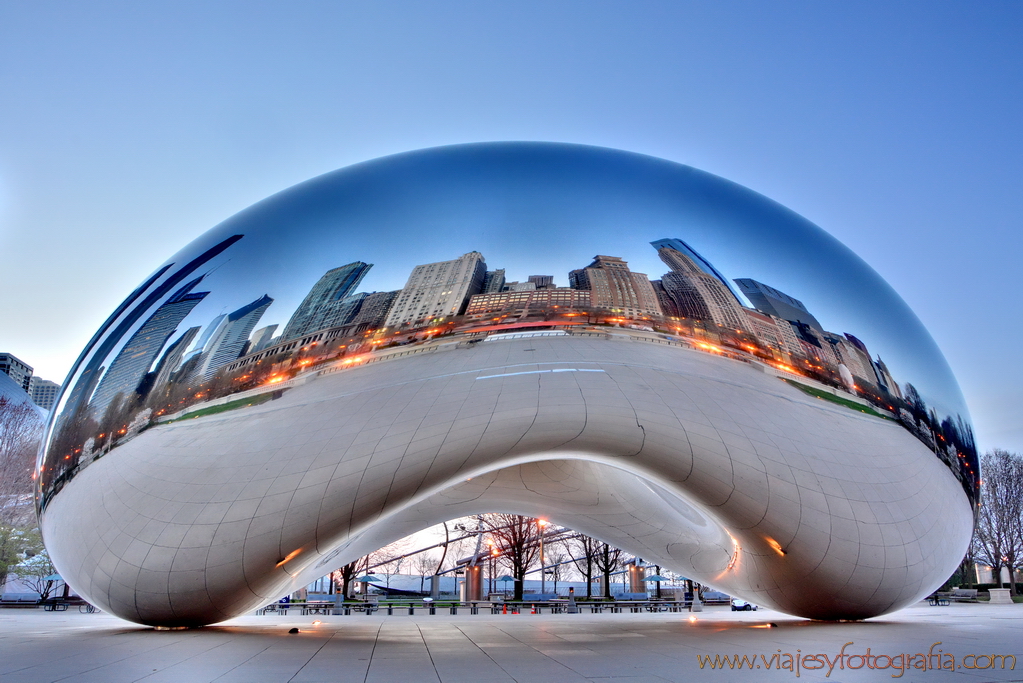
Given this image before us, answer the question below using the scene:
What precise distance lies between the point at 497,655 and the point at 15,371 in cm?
4585

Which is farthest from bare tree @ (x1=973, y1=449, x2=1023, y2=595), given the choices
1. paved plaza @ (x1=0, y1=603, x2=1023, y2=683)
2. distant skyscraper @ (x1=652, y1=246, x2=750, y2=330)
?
distant skyscraper @ (x1=652, y1=246, x2=750, y2=330)

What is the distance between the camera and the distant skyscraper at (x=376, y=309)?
6.99 meters

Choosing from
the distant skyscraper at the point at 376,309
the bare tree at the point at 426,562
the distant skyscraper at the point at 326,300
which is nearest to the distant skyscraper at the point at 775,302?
the distant skyscraper at the point at 376,309

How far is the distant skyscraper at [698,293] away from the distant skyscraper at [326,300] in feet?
10.9

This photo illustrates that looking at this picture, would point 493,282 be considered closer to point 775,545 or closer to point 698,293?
point 698,293

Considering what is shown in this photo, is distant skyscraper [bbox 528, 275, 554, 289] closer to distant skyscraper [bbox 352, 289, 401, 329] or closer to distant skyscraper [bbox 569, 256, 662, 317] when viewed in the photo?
distant skyscraper [bbox 569, 256, 662, 317]

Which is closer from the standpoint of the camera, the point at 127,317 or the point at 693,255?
the point at 693,255

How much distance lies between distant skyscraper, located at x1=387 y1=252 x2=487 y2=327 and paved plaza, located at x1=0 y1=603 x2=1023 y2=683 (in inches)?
130

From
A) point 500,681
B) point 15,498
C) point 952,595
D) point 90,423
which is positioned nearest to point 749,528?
point 500,681

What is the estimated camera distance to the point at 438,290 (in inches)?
277

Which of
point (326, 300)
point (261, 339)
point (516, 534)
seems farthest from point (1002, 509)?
point (261, 339)

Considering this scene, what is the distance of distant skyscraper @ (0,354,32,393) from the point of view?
126 feet

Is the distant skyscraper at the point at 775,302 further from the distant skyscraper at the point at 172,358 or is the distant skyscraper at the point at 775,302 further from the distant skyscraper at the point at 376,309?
the distant skyscraper at the point at 172,358

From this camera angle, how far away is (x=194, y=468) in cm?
710
